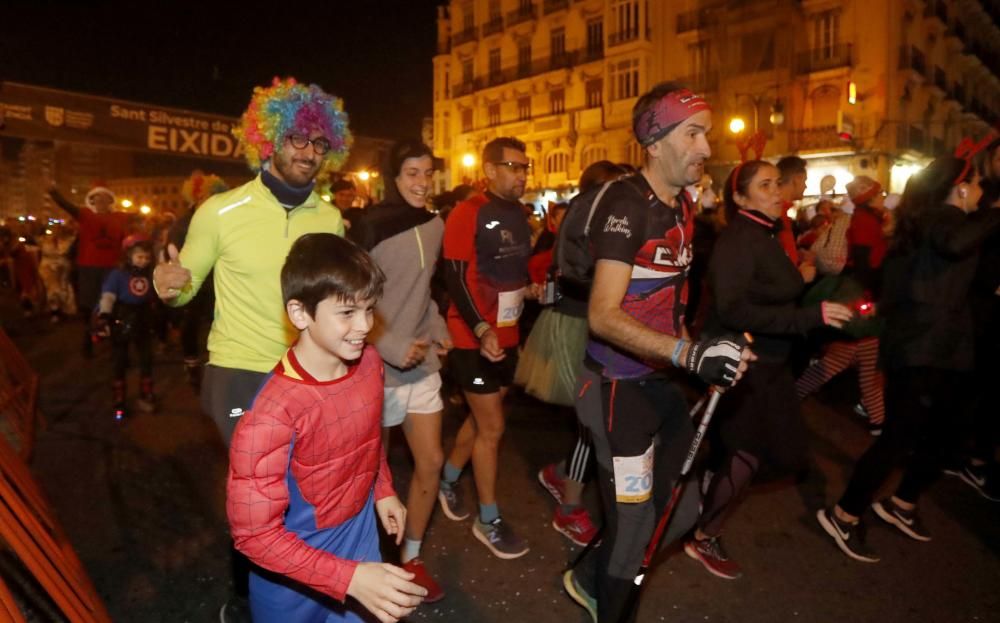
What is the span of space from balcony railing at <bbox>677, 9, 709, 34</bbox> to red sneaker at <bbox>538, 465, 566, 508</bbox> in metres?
34.5

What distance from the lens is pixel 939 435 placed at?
4344 mm

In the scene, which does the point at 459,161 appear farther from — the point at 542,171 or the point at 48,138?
the point at 48,138

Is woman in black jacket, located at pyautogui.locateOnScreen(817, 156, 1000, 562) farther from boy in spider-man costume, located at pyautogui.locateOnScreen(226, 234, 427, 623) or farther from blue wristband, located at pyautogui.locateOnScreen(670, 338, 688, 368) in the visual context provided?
boy in spider-man costume, located at pyautogui.locateOnScreen(226, 234, 427, 623)

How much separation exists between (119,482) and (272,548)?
4109mm

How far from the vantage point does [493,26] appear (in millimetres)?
45969

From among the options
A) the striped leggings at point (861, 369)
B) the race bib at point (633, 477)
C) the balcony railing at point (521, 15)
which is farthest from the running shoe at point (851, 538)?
the balcony railing at point (521, 15)

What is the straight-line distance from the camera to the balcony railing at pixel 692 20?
3500cm

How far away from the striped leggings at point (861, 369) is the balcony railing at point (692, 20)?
32178mm

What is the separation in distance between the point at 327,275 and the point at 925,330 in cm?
349

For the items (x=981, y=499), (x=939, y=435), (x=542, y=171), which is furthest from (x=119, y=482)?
(x=542, y=171)

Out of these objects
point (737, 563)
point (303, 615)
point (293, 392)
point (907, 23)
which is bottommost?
point (737, 563)

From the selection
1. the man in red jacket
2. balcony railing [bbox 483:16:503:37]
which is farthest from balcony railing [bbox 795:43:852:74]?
the man in red jacket

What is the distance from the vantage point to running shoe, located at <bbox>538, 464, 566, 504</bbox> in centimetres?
497

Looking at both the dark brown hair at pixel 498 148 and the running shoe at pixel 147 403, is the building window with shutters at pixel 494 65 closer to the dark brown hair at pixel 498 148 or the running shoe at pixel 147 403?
the running shoe at pixel 147 403
